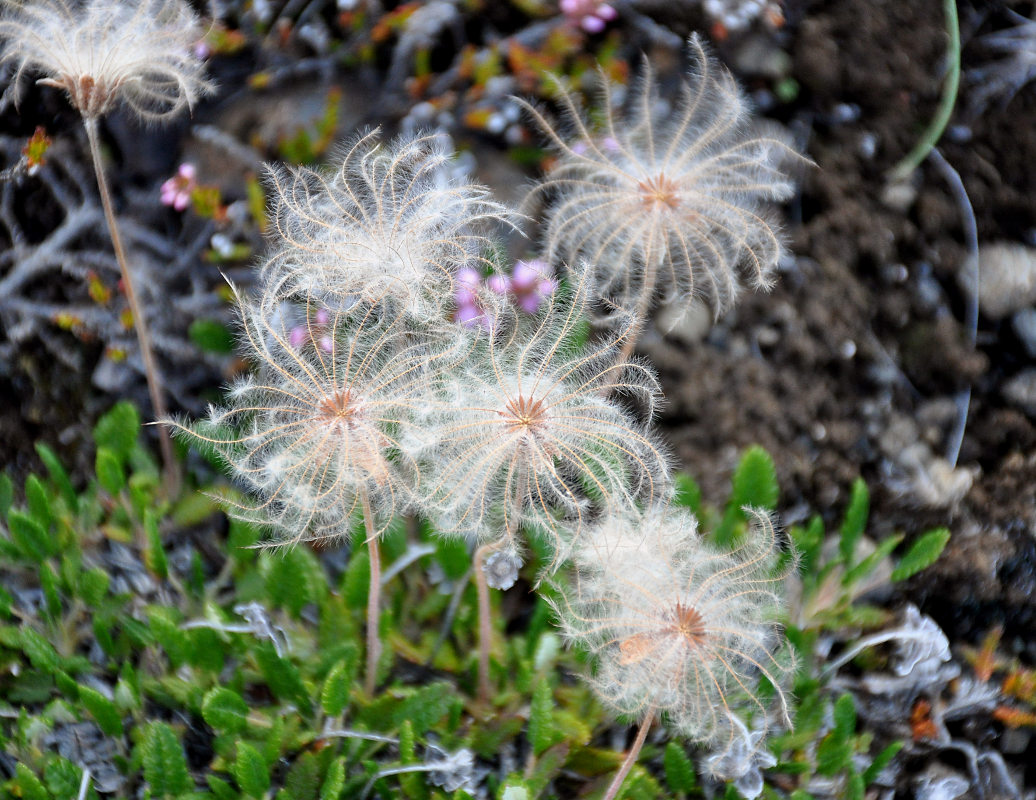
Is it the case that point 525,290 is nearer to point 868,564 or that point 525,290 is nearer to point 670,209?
point 670,209

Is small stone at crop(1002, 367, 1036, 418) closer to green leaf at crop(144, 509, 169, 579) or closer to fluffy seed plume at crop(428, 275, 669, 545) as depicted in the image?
fluffy seed plume at crop(428, 275, 669, 545)

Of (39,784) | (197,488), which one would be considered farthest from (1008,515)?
(39,784)

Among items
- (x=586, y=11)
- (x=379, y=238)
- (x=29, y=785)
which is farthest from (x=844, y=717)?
(x=586, y=11)

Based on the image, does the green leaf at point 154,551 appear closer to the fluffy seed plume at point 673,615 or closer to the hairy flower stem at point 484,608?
the hairy flower stem at point 484,608

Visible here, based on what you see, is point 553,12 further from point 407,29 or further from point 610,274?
point 610,274

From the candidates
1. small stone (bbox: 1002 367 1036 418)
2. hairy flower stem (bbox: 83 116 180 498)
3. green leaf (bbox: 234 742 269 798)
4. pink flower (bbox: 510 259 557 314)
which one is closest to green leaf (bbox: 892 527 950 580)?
small stone (bbox: 1002 367 1036 418)

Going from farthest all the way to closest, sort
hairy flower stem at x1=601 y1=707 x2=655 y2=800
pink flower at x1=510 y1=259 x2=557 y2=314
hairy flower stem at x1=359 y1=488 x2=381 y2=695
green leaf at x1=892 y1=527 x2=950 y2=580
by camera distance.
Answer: pink flower at x1=510 y1=259 x2=557 y2=314 → green leaf at x1=892 y1=527 x2=950 y2=580 → hairy flower stem at x1=359 y1=488 x2=381 y2=695 → hairy flower stem at x1=601 y1=707 x2=655 y2=800

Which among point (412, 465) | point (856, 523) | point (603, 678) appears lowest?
point (856, 523)

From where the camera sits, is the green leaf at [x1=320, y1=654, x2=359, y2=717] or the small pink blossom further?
the small pink blossom
